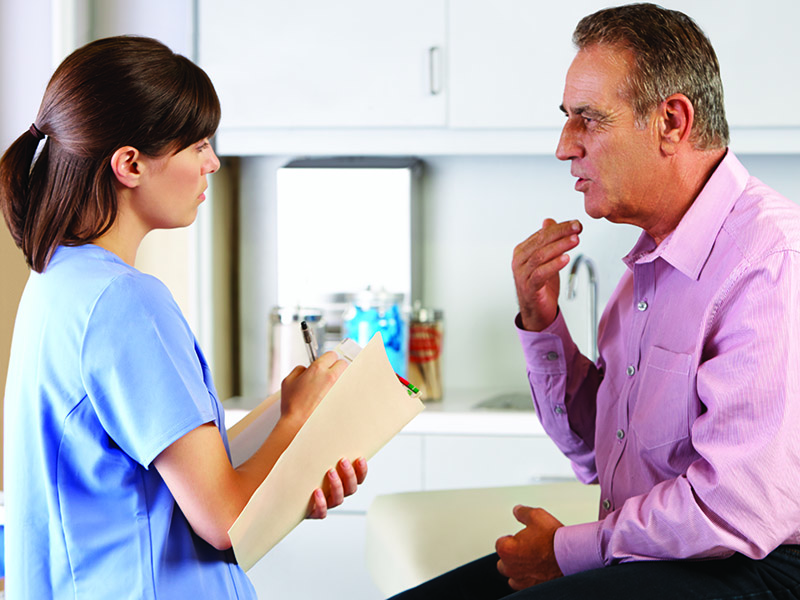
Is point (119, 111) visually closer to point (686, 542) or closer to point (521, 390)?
point (686, 542)

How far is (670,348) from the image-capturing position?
3.41ft

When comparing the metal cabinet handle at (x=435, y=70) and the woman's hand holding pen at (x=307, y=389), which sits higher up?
the metal cabinet handle at (x=435, y=70)

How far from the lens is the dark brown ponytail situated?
2.89 ft

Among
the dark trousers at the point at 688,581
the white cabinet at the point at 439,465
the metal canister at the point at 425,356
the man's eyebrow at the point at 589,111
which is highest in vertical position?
the man's eyebrow at the point at 589,111

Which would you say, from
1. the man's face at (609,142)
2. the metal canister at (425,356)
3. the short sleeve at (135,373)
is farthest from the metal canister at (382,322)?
the short sleeve at (135,373)

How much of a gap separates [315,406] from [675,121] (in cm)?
55

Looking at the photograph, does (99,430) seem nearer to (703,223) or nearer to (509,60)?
(703,223)

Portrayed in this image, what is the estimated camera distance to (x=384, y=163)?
226 centimetres

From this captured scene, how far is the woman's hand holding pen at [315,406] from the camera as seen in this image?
0.96 metres

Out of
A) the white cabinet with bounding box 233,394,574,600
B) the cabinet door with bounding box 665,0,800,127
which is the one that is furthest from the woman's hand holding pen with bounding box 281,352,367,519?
the cabinet door with bounding box 665,0,800,127

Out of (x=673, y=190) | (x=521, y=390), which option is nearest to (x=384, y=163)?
(x=521, y=390)

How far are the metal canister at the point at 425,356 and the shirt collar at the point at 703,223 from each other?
1.20 m

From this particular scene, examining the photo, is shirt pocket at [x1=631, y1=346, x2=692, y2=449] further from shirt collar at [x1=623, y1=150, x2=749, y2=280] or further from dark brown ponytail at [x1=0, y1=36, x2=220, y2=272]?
dark brown ponytail at [x1=0, y1=36, x2=220, y2=272]

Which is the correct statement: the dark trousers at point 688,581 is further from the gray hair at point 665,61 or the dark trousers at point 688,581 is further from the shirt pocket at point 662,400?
the gray hair at point 665,61
